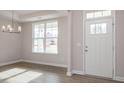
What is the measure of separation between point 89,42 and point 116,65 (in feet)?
3.97

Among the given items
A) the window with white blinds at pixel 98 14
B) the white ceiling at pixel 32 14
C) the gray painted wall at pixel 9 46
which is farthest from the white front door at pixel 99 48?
the gray painted wall at pixel 9 46

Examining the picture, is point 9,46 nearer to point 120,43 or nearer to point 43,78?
point 43,78

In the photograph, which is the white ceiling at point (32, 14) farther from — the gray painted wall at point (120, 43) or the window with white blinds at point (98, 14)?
the gray painted wall at point (120, 43)

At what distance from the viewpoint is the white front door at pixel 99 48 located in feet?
12.3

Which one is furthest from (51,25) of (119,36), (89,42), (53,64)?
(119,36)

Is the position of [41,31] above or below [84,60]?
above

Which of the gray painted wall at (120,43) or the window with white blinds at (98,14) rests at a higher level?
the window with white blinds at (98,14)

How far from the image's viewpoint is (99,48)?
3.90 meters

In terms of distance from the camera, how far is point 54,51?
233 inches

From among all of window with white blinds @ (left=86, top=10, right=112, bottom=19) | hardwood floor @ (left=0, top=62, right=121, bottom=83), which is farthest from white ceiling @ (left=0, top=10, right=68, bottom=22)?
hardwood floor @ (left=0, top=62, right=121, bottom=83)

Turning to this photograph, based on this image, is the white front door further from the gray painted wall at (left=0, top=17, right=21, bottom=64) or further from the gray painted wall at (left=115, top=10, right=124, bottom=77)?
the gray painted wall at (left=0, top=17, right=21, bottom=64)
